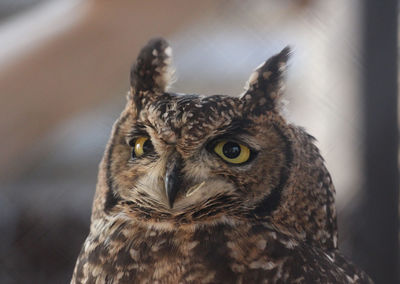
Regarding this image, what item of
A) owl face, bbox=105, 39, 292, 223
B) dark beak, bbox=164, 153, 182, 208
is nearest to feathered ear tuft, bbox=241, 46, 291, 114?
owl face, bbox=105, 39, 292, 223

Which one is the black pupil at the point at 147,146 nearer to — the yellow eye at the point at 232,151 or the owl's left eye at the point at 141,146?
the owl's left eye at the point at 141,146

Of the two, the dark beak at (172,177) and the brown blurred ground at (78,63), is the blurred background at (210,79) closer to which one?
the brown blurred ground at (78,63)

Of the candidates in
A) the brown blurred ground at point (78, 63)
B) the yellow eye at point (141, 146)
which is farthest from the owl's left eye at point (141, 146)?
the brown blurred ground at point (78, 63)

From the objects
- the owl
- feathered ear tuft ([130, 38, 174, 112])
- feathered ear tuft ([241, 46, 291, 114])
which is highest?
feathered ear tuft ([130, 38, 174, 112])

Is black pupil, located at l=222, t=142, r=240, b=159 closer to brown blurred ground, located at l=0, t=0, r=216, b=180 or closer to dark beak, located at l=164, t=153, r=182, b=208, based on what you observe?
dark beak, located at l=164, t=153, r=182, b=208

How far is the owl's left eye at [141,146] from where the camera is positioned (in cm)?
77

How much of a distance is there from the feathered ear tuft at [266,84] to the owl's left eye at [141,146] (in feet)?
0.57

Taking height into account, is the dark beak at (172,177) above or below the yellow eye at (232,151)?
below

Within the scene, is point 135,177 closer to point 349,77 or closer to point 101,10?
point 101,10

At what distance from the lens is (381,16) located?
38.9 inches

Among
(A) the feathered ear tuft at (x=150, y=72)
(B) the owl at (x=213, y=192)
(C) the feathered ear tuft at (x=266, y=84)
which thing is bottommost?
(B) the owl at (x=213, y=192)

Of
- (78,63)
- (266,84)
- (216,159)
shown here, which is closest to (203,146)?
(216,159)

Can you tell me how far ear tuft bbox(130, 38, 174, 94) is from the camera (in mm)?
785

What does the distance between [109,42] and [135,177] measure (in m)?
0.23
